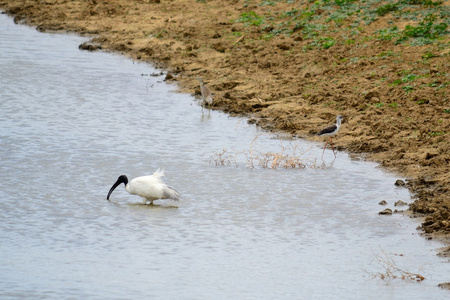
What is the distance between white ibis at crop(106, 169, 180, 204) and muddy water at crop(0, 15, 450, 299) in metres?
0.19

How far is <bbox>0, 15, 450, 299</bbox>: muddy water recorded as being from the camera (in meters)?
8.87

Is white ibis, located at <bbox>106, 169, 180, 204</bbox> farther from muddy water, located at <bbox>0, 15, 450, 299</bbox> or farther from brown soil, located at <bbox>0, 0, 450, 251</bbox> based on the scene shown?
brown soil, located at <bbox>0, 0, 450, 251</bbox>

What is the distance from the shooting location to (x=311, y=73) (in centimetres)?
1983

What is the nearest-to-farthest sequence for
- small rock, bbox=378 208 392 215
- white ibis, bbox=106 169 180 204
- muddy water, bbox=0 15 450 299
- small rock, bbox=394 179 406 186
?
1. muddy water, bbox=0 15 450 299
2. small rock, bbox=378 208 392 215
3. white ibis, bbox=106 169 180 204
4. small rock, bbox=394 179 406 186

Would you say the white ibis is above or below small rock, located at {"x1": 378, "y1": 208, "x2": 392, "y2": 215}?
below

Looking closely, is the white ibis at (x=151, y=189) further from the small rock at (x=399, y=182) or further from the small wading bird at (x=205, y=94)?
the small wading bird at (x=205, y=94)

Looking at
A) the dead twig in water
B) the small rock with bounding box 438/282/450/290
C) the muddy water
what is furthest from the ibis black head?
the small rock with bounding box 438/282/450/290

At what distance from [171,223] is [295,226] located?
1.56m

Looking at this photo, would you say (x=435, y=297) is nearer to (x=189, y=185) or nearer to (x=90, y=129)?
(x=189, y=185)

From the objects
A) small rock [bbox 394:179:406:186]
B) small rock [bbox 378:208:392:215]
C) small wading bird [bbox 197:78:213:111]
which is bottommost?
small rock [bbox 378:208:392:215]

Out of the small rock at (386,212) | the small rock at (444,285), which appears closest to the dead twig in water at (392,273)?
the small rock at (444,285)

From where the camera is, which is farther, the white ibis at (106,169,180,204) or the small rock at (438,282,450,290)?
the white ibis at (106,169,180,204)

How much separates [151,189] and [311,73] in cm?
893

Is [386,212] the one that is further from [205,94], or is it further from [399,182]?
[205,94]
